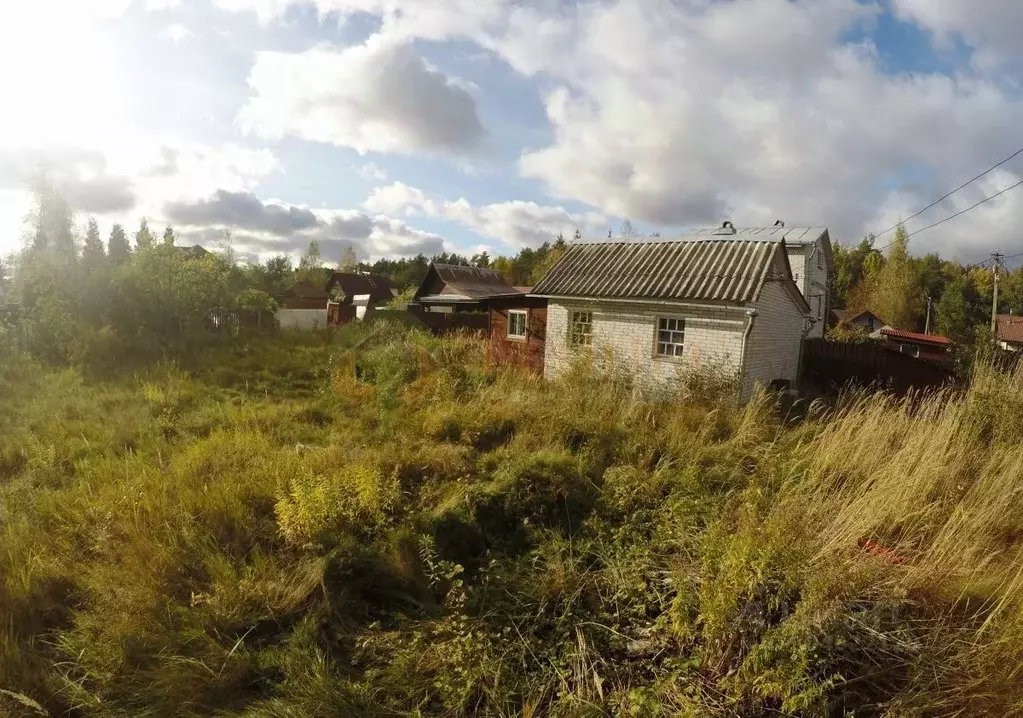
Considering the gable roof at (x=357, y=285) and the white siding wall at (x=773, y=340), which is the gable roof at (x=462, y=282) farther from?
the gable roof at (x=357, y=285)

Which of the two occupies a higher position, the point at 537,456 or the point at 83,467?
the point at 537,456

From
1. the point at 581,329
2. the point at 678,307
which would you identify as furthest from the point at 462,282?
the point at 678,307

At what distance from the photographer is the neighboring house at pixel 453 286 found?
2484cm

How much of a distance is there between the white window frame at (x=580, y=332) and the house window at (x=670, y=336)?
5.75ft

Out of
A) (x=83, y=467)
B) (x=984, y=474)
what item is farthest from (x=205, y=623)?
(x=984, y=474)

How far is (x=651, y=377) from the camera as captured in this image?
11750 mm

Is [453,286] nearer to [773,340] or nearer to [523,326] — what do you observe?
[523,326]

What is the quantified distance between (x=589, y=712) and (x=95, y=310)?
16.0m

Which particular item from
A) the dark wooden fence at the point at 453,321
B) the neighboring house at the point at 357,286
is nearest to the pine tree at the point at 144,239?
the dark wooden fence at the point at 453,321

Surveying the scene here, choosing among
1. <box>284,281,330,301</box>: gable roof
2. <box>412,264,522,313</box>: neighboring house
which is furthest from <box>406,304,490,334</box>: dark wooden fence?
<box>284,281,330,301</box>: gable roof

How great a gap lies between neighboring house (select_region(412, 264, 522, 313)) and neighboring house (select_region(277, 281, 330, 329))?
5.96 m

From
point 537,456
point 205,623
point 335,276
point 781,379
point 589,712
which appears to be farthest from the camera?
point 335,276

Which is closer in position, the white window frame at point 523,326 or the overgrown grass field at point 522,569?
the overgrown grass field at point 522,569

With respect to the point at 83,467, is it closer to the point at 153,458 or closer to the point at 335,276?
the point at 153,458
